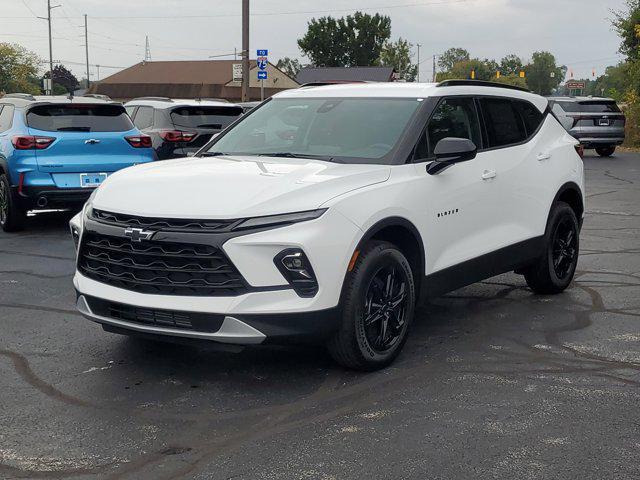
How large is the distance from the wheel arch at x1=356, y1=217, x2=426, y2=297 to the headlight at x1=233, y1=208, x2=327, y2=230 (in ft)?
1.72

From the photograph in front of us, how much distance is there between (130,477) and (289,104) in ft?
11.8

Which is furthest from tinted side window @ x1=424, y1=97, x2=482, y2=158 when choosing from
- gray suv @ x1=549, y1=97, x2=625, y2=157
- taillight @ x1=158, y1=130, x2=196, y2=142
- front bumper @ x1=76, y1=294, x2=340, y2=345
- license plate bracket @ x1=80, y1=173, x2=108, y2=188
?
gray suv @ x1=549, y1=97, x2=625, y2=157

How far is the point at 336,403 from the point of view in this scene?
464 centimetres

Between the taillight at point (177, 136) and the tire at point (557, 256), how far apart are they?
748 centimetres

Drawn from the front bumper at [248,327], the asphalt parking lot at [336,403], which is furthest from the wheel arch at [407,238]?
the front bumper at [248,327]

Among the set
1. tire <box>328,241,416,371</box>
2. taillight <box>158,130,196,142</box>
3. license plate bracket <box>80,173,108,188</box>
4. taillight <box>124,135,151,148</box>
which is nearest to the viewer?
tire <box>328,241,416,371</box>

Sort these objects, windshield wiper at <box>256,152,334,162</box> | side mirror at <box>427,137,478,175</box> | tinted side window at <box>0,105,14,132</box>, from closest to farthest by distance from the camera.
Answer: side mirror at <box>427,137,478,175</box>, windshield wiper at <box>256,152,334,162</box>, tinted side window at <box>0,105,14,132</box>

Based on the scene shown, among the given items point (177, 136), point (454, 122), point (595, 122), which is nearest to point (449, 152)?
point (454, 122)

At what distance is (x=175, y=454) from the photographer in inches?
157

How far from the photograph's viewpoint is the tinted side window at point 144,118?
14188mm

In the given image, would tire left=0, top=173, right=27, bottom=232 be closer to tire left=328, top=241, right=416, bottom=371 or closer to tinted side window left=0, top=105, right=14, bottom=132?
tinted side window left=0, top=105, right=14, bottom=132

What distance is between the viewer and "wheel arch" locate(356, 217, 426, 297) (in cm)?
520

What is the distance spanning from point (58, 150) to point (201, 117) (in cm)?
356

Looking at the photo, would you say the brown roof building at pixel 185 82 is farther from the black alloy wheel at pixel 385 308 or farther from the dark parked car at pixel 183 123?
the black alloy wheel at pixel 385 308
